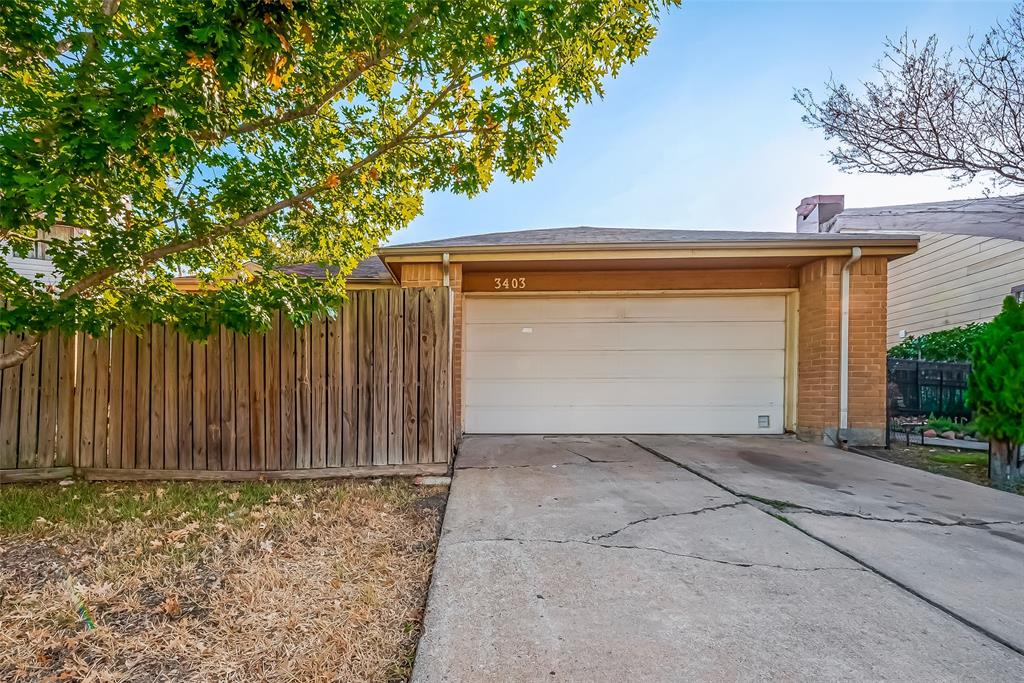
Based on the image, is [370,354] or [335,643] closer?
[335,643]

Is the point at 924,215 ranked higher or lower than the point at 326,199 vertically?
higher

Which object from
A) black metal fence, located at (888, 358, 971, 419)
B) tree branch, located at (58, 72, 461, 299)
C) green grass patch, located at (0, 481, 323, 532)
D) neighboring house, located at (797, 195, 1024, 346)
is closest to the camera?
green grass patch, located at (0, 481, 323, 532)

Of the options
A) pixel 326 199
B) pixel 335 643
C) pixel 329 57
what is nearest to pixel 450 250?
pixel 326 199

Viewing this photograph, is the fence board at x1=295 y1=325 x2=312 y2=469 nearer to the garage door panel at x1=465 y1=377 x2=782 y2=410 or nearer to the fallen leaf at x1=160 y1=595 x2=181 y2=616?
the fallen leaf at x1=160 y1=595 x2=181 y2=616

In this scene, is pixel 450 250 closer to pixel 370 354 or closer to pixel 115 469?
pixel 370 354

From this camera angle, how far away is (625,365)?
19.8 feet

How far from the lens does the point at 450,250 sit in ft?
17.7

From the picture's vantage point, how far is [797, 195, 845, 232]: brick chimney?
11047 millimetres

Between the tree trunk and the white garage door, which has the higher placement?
the white garage door

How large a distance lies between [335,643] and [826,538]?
2602 millimetres


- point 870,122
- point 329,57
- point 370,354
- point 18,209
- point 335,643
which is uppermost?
point 870,122

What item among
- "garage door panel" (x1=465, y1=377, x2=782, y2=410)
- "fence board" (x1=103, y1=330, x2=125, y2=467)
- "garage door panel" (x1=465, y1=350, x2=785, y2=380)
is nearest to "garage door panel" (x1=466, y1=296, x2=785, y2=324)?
"garage door panel" (x1=465, y1=350, x2=785, y2=380)

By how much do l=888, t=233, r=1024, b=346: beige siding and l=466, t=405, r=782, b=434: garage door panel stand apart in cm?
610

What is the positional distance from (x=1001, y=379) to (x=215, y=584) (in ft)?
19.9
